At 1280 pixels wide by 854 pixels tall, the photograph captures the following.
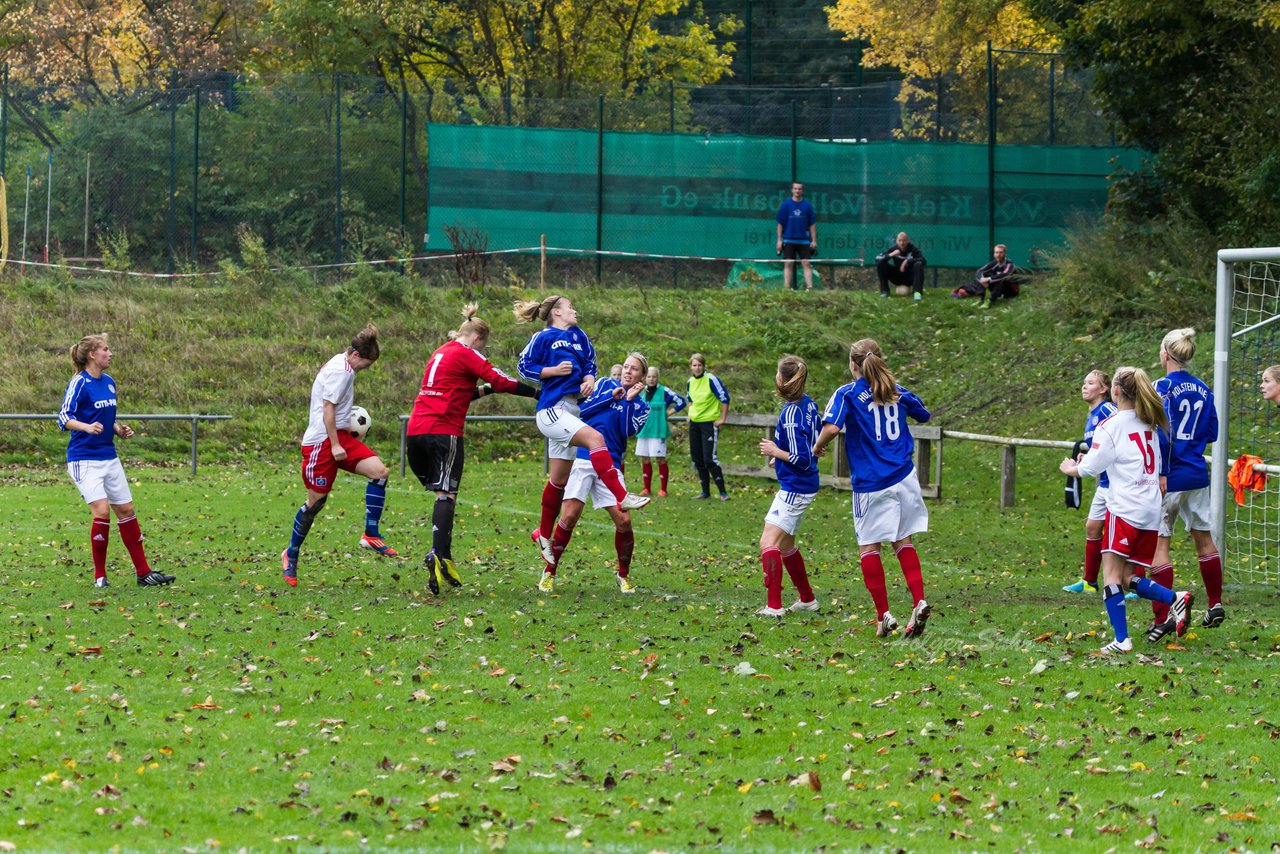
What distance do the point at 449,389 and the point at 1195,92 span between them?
1688 cm

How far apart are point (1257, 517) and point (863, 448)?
6.60m

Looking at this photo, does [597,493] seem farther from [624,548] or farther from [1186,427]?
[1186,427]

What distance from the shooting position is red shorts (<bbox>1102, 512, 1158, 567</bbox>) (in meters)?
8.88

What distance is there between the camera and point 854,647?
29.2 ft

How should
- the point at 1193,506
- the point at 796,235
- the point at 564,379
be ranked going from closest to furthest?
the point at 1193,506 < the point at 564,379 < the point at 796,235

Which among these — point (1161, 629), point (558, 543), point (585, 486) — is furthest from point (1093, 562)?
point (558, 543)

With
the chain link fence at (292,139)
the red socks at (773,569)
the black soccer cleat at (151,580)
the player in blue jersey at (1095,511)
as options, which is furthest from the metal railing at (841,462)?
the chain link fence at (292,139)

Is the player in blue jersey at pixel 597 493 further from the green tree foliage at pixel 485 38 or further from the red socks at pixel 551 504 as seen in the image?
the green tree foliage at pixel 485 38

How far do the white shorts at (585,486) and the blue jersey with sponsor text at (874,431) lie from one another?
235cm

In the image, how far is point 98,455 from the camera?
1084 cm

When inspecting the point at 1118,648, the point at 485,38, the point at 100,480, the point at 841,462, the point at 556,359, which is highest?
the point at 485,38

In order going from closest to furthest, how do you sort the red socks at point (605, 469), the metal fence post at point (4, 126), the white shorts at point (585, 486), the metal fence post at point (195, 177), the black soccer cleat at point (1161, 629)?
1. the black soccer cleat at point (1161, 629)
2. the red socks at point (605, 469)
3. the white shorts at point (585, 486)
4. the metal fence post at point (4, 126)
5. the metal fence post at point (195, 177)

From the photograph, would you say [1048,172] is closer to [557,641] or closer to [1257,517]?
[1257,517]

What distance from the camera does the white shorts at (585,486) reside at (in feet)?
36.3
